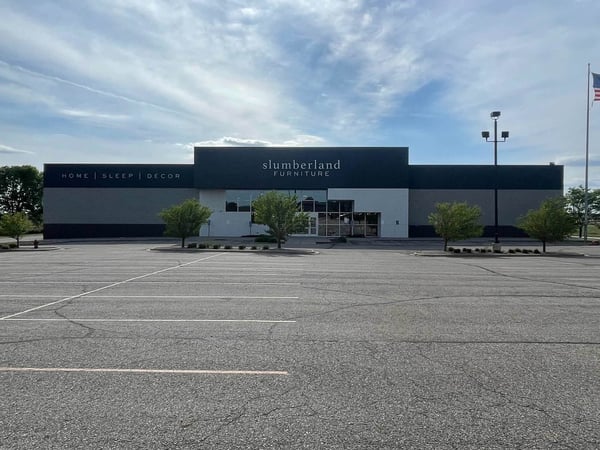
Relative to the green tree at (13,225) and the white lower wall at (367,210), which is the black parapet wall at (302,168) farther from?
the green tree at (13,225)

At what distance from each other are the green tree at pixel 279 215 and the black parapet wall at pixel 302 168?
44.0 feet

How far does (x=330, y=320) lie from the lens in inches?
319

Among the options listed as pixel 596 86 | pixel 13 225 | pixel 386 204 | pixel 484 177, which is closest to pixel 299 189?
pixel 386 204

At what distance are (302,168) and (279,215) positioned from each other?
49.6 ft

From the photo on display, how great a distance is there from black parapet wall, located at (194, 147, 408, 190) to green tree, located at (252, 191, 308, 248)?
13426mm

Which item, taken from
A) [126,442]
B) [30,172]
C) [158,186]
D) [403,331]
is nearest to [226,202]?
[158,186]

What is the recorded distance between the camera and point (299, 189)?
46.9 metres

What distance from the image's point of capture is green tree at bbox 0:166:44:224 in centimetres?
7638

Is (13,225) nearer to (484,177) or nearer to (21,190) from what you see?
A: (484,177)

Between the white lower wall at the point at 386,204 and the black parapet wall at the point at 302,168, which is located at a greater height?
the black parapet wall at the point at 302,168

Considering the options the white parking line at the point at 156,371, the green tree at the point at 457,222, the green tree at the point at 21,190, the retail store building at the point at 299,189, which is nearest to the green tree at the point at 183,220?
the retail store building at the point at 299,189

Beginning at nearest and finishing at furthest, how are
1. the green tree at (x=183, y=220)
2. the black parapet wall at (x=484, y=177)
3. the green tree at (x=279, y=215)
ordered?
the green tree at (x=279, y=215), the green tree at (x=183, y=220), the black parapet wall at (x=484, y=177)

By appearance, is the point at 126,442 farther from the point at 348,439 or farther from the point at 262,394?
the point at 348,439

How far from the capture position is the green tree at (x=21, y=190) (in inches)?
3007
